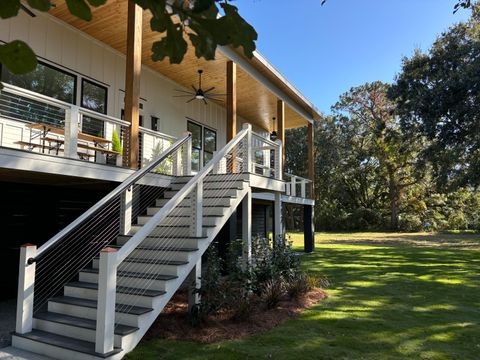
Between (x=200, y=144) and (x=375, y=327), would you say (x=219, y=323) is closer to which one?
(x=375, y=327)

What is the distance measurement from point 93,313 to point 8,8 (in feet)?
15.9

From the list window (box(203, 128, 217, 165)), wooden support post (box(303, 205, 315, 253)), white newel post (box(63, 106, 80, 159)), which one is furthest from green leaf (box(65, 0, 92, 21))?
wooden support post (box(303, 205, 315, 253))

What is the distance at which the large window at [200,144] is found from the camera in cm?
1459

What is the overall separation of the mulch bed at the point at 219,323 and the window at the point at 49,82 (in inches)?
222

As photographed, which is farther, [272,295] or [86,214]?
[272,295]

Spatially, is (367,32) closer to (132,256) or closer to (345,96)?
(132,256)

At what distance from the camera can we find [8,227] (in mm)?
8094

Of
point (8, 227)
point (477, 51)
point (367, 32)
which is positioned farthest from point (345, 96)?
point (8, 227)

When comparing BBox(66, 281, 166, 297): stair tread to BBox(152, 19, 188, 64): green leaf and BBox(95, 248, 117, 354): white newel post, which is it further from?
BBox(152, 19, 188, 64): green leaf

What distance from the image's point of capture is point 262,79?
41.7 feet

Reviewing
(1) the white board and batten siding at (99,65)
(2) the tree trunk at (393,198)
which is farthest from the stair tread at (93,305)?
(2) the tree trunk at (393,198)

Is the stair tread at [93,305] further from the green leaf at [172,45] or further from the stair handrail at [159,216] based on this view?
the green leaf at [172,45]

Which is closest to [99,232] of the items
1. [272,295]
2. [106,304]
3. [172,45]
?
[272,295]

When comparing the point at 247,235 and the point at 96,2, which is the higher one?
the point at 96,2
